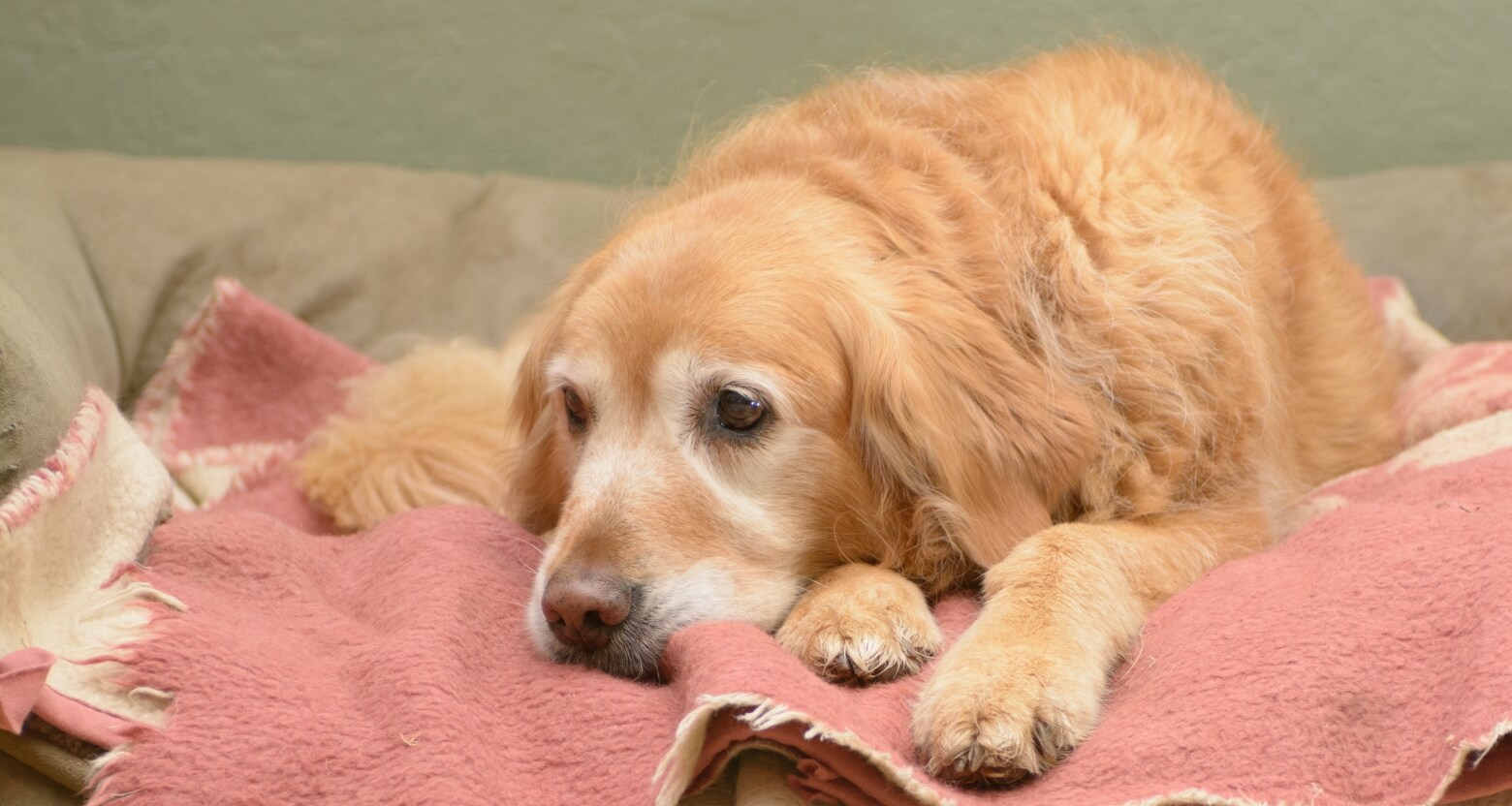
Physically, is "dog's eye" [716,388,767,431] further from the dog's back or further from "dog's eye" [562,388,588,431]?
the dog's back

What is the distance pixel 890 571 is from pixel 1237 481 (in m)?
0.65

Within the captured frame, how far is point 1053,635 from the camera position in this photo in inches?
66.6

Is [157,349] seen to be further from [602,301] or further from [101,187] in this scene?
[602,301]

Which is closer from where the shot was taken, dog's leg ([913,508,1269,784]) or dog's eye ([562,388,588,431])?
dog's leg ([913,508,1269,784])

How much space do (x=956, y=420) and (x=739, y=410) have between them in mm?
338

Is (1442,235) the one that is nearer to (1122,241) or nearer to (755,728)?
(1122,241)

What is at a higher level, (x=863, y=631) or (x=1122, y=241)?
(x=1122, y=241)

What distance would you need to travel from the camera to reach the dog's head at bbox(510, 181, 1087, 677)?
74.9 inches

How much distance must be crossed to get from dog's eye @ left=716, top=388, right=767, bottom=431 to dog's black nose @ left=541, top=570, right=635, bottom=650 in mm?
300

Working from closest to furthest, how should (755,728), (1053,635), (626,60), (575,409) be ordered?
(755,728) → (1053,635) → (575,409) → (626,60)

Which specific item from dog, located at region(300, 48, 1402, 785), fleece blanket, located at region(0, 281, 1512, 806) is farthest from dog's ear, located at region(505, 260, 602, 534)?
fleece blanket, located at region(0, 281, 1512, 806)

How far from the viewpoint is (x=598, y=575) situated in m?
1.81

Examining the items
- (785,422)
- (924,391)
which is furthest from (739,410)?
(924,391)

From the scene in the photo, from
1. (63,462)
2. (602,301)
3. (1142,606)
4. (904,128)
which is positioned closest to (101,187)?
(63,462)
